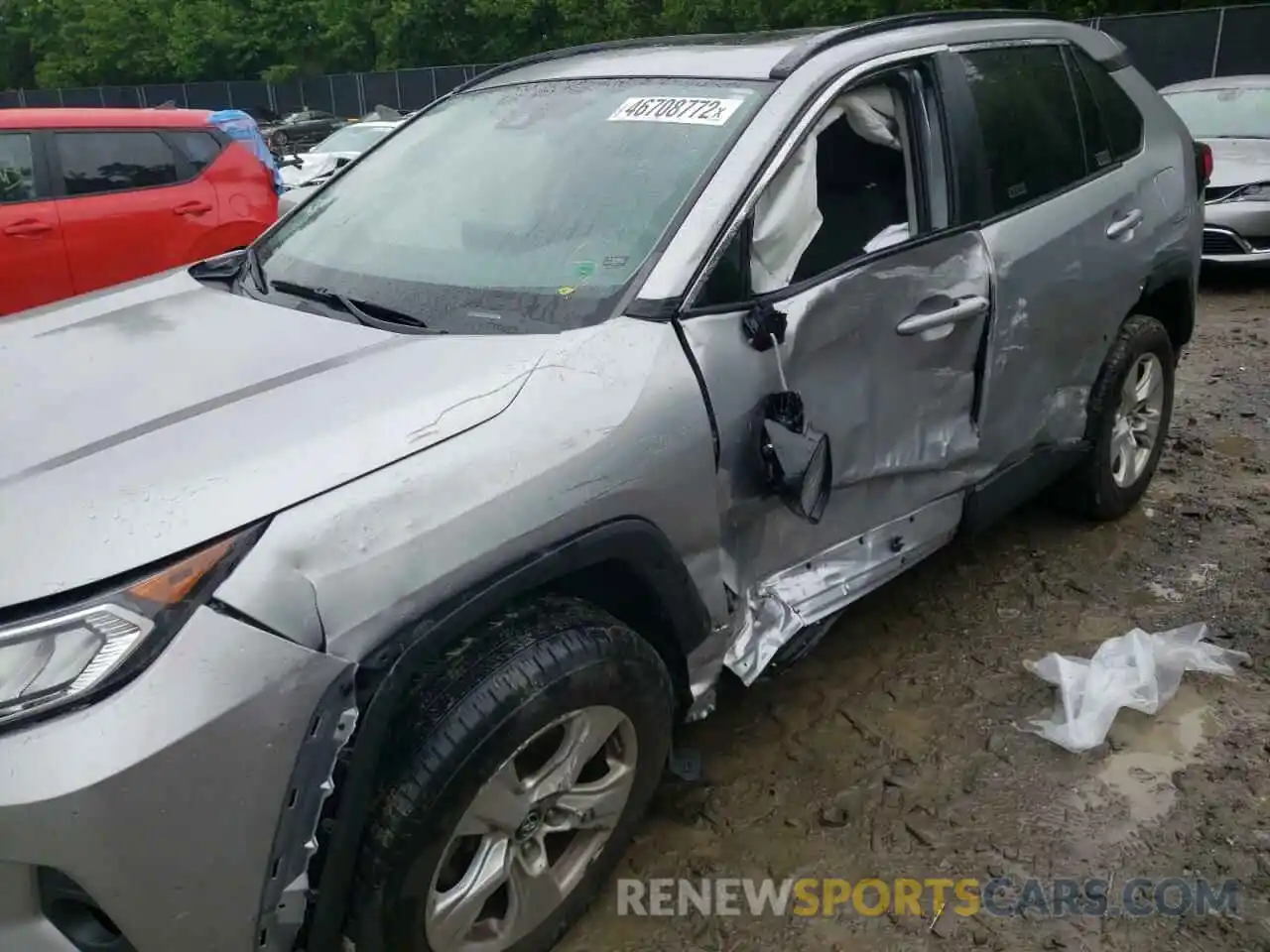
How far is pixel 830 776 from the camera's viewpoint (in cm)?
291

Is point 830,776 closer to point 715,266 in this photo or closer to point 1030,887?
point 1030,887

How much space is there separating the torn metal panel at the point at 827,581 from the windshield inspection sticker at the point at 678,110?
3.70ft

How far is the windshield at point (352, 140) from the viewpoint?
1348 centimetres

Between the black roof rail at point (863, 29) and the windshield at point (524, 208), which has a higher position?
the black roof rail at point (863, 29)

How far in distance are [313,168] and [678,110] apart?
10742mm

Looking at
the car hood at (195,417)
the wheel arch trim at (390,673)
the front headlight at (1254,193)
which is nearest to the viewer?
the car hood at (195,417)

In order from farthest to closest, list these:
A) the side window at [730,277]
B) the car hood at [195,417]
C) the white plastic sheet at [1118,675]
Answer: the white plastic sheet at [1118,675], the side window at [730,277], the car hood at [195,417]

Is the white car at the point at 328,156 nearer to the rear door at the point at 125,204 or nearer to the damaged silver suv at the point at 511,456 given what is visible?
the rear door at the point at 125,204

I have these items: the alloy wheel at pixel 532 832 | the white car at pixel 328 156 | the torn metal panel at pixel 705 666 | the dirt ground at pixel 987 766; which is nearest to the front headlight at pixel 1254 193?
the dirt ground at pixel 987 766

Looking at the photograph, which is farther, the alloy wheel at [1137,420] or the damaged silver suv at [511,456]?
the alloy wheel at [1137,420]

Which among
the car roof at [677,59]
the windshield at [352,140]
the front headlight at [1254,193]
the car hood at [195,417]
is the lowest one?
the front headlight at [1254,193]

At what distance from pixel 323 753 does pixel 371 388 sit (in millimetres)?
681

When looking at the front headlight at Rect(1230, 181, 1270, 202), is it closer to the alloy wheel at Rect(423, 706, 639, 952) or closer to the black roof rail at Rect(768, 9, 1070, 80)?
the black roof rail at Rect(768, 9, 1070, 80)

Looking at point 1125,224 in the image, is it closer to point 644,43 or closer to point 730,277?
point 644,43
